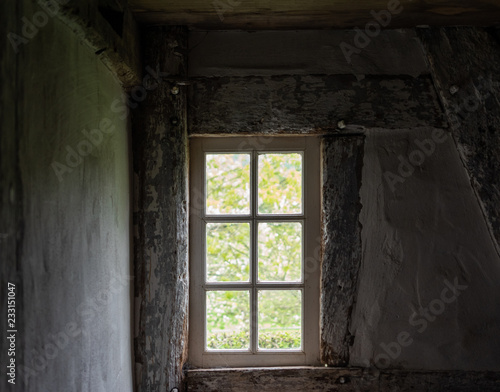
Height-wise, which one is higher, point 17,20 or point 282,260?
point 17,20

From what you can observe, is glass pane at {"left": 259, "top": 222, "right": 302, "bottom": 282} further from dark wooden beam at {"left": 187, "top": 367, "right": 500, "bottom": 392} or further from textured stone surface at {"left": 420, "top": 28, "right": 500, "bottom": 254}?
textured stone surface at {"left": 420, "top": 28, "right": 500, "bottom": 254}

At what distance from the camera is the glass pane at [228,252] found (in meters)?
2.18

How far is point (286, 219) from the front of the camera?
217cm

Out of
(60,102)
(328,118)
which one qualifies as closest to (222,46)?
(328,118)

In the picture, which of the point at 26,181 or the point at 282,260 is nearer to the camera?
the point at 26,181

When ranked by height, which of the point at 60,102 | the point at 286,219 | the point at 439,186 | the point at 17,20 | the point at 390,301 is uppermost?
the point at 17,20

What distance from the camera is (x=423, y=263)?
2064mm

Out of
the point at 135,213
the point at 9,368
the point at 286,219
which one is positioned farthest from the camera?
the point at 286,219

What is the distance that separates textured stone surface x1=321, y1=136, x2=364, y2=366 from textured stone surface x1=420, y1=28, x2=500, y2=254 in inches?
18.7

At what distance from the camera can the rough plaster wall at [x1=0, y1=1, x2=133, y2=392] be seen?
3.26 feet

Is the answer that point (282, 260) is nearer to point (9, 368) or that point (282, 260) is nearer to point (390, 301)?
point (390, 301)

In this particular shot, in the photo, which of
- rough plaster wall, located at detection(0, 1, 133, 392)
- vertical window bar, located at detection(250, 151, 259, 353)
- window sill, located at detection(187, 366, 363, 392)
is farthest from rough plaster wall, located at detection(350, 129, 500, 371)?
rough plaster wall, located at detection(0, 1, 133, 392)

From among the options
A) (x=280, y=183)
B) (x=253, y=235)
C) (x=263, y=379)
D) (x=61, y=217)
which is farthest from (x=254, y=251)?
(x=61, y=217)

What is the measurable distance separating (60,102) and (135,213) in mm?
859
